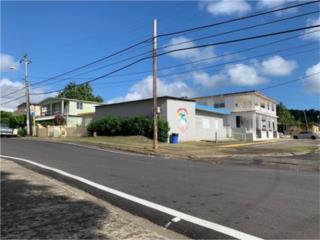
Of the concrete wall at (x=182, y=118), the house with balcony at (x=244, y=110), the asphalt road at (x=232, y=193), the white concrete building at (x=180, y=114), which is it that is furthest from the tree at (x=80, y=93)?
the asphalt road at (x=232, y=193)

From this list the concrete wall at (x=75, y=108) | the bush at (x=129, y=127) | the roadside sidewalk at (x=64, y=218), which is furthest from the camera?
the concrete wall at (x=75, y=108)

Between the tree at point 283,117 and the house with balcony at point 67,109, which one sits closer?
the house with balcony at point 67,109

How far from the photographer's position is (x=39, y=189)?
9578 millimetres

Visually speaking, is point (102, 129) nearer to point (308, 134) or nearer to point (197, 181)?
point (197, 181)

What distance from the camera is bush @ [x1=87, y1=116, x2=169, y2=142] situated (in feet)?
110

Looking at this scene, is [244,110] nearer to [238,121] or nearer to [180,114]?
[238,121]

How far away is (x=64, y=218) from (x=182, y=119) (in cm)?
3021

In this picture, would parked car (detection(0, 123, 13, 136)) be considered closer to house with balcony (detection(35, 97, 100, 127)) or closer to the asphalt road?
house with balcony (detection(35, 97, 100, 127))

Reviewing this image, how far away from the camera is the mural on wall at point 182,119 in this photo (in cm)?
3644

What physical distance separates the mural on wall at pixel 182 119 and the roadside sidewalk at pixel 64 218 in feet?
88.4

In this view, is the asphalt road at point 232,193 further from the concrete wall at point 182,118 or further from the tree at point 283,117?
the tree at point 283,117

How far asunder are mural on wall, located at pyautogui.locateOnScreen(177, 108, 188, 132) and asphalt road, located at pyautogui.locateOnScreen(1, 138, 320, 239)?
21670 mm

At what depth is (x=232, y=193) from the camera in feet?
30.0

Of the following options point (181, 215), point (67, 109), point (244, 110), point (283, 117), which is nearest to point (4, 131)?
point (67, 109)
